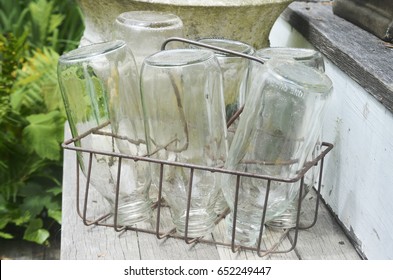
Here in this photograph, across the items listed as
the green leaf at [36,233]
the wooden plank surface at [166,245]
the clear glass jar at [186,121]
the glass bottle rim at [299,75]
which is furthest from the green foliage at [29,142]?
the glass bottle rim at [299,75]

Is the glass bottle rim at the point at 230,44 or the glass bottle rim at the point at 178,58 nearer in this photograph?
the glass bottle rim at the point at 178,58

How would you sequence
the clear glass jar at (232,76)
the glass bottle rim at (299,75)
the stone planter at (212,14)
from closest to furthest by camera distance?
1. the glass bottle rim at (299,75)
2. the clear glass jar at (232,76)
3. the stone planter at (212,14)

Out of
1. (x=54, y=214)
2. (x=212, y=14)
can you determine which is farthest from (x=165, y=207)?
(x=54, y=214)

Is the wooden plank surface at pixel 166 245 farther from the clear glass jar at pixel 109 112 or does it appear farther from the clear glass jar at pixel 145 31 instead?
the clear glass jar at pixel 145 31

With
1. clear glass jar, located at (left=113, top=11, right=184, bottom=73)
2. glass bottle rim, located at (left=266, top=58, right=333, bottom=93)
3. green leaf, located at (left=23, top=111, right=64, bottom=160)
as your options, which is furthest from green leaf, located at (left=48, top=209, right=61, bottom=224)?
glass bottle rim, located at (left=266, top=58, right=333, bottom=93)

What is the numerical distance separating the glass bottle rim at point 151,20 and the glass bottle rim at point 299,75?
0.29 meters

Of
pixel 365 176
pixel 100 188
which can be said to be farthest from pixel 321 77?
pixel 100 188

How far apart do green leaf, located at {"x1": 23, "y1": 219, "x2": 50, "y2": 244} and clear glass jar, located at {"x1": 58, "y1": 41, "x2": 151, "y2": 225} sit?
1214mm

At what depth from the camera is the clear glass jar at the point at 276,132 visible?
118 centimetres

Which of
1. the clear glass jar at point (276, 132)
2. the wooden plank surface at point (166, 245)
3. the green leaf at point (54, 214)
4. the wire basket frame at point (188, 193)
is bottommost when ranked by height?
the green leaf at point (54, 214)

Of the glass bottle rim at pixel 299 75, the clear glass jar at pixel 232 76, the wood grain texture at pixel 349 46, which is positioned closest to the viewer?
the glass bottle rim at pixel 299 75

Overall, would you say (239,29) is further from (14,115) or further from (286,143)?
(14,115)

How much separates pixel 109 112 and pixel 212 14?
14.6 inches

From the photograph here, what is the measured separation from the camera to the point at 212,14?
5.14 feet
